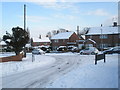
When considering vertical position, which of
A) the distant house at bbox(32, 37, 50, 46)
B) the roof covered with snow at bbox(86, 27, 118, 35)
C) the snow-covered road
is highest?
the roof covered with snow at bbox(86, 27, 118, 35)

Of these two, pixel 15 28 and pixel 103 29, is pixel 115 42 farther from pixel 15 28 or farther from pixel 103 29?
pixel 15 28

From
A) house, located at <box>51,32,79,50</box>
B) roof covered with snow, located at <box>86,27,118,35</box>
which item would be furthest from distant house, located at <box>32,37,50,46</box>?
roof covered with snow, located at <box>86,27,118,35</box>

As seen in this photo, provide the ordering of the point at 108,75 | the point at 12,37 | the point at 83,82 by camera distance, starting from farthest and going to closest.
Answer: the point at 12,37 → the point at 108,75 → the point at 83,82

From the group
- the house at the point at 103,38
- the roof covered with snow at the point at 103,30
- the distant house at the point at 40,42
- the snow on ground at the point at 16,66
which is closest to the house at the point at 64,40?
the roof covered with snow at the point at 103,30

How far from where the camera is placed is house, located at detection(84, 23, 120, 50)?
6091 cm

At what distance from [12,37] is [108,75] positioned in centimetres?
1870

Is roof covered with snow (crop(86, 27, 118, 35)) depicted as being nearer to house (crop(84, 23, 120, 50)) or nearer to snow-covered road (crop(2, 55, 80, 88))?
house (crop(84, 23, 120, 50))

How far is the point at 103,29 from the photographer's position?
64750mm

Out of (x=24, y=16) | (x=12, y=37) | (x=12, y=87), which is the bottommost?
(x=12, y=87)

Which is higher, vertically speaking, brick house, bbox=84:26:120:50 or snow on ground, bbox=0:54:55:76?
brick house, bbox=84:26:120:50

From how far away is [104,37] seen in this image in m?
62.6

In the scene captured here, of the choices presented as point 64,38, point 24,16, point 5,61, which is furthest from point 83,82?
point 64,38

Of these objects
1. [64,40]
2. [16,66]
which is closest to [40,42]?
[64,40]

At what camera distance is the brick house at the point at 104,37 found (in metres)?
61.1
